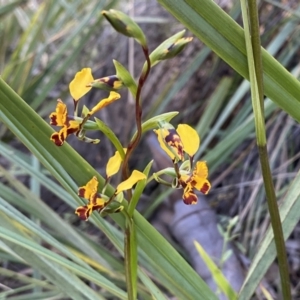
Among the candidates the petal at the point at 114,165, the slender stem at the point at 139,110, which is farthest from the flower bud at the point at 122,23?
the petal at the point at 114,165

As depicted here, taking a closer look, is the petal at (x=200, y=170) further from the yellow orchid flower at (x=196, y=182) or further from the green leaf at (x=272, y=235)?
the green leaf at (x=272, y=235)

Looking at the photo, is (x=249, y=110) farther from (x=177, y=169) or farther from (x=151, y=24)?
(x=177, y=169)

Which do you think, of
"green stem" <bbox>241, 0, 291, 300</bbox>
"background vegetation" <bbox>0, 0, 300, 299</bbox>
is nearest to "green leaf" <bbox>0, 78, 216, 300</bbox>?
"background vegetation" <bbox>0, 0, 300, 299</bbox>

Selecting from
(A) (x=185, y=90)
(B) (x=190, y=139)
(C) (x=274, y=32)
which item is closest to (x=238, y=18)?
(C) (x=274, y=32)

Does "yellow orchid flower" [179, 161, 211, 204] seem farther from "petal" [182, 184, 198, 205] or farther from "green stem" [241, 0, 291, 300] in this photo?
"green stem" [241, 0, 291, 300]

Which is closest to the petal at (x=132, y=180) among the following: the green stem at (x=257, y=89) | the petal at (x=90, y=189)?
the petal at (x=90, y=189)

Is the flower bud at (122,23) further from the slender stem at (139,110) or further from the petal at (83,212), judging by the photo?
the petal at (83,212)

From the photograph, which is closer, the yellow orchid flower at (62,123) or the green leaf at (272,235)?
the yellow orchid flower at (62,123)

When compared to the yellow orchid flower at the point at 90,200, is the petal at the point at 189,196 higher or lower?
higher

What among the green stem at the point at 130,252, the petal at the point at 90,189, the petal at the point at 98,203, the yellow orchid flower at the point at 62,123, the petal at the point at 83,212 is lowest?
the green stem at the point at 130,252
